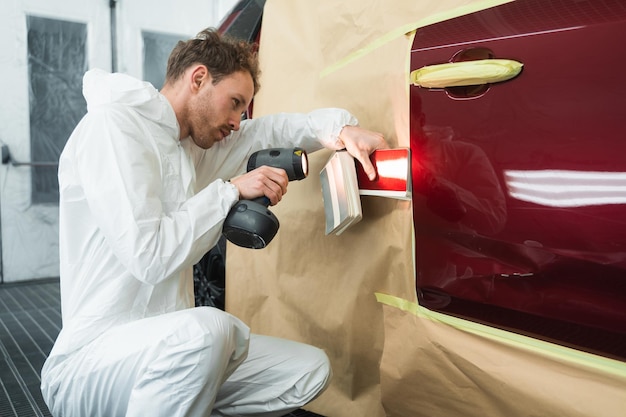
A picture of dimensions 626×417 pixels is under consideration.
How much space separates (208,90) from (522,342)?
983mm

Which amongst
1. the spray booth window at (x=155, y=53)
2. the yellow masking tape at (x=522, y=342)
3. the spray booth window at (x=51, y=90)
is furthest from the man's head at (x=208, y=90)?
the spray booth window at (x=155, y=53)

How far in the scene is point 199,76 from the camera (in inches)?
59.2

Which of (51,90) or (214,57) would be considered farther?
(51,90)

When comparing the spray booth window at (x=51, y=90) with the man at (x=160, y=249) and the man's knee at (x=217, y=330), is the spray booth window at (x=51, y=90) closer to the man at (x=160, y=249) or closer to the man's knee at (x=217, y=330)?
the man at (x=160, y=249)

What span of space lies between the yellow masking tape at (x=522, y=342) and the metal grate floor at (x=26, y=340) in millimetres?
625

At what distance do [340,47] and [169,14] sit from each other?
301cm

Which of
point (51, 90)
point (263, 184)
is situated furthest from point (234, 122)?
point (51, 90)

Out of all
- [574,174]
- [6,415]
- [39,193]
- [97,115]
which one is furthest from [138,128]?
[39,193]

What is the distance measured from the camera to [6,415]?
5.81 ft

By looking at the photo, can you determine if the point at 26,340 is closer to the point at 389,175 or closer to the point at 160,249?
the point at 160,249

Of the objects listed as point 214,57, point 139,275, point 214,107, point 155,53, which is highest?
point 155,53

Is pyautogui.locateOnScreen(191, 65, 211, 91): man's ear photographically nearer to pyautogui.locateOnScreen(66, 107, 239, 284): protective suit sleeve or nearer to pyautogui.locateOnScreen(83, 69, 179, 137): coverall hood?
pyautogui.locateOnScreen(83, 69, 179, 137): coverall hood

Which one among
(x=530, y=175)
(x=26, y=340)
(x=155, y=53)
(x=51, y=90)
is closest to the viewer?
(x=530, y=175)

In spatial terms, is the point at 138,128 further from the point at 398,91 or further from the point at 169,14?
the point at 169,14
